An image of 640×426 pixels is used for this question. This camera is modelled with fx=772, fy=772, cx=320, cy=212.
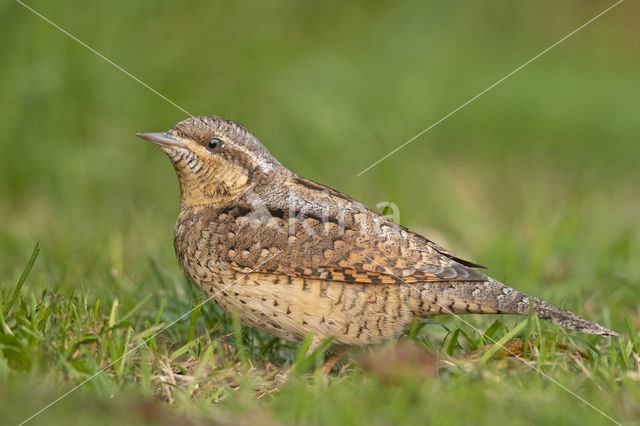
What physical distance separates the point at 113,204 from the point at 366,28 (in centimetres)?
432

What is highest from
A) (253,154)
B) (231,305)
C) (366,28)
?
(366,28)

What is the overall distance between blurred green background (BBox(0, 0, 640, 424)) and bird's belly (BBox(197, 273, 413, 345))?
101 cm

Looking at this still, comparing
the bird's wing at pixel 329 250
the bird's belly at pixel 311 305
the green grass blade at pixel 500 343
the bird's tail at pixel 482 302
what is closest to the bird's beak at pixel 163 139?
the bird's wing at pixel 329 250

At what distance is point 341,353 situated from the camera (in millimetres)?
3844

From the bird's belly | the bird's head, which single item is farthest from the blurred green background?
the bird's belly

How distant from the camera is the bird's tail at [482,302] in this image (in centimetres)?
361

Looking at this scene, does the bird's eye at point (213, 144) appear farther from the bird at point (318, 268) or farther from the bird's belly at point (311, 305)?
the bird's belly at point (311, 305)

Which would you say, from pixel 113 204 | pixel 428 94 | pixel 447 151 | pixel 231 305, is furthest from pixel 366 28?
pixel 231 305

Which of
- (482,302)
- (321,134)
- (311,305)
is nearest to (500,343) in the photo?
(482,302)

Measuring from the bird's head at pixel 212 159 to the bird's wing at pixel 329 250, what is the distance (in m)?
0.23

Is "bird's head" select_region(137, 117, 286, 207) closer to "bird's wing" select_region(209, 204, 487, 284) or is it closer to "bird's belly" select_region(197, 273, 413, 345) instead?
"bird's wing" select_region(209, 204, 487, 284)

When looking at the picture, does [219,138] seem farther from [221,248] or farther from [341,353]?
[341,353]

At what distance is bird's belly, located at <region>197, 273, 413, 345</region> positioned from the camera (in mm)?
3498

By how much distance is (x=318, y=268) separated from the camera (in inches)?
138
